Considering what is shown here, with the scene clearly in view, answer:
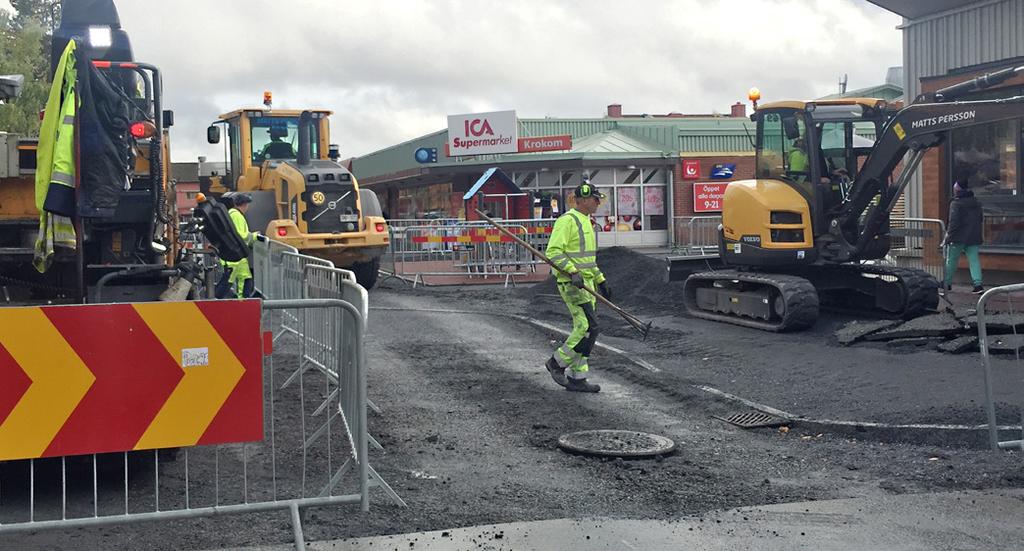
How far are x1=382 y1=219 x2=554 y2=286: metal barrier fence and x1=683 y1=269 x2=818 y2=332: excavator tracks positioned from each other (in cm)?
671

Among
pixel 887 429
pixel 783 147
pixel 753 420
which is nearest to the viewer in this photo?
pixel 887 429

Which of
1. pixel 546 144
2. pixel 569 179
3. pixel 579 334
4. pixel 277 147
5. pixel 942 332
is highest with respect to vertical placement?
pixel 546 144

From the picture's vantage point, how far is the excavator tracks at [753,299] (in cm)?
1402

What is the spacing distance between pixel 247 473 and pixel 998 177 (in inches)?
518

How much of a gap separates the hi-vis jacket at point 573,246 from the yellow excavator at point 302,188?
29.5ft

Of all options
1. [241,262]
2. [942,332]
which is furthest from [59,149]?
[942,332]

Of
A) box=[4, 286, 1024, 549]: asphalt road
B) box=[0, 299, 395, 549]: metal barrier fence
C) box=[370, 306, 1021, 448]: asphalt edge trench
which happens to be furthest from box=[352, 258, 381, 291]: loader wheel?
box=[0, 299, 395, 549]: metal barrier fence

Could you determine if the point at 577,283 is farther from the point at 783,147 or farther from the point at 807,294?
the point at 783,147

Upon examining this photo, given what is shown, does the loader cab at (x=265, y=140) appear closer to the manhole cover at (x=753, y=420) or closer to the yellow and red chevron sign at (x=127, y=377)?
the manhole cover at (x=753, y=420)

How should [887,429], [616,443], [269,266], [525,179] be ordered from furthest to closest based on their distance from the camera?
[525,179], [269,266], [887,429], [616,443]

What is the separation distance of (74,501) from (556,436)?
3.59 m

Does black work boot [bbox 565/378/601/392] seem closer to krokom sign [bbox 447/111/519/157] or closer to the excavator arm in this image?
the excavator arm

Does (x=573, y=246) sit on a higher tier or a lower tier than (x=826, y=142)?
lower

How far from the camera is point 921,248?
58.9 ft
